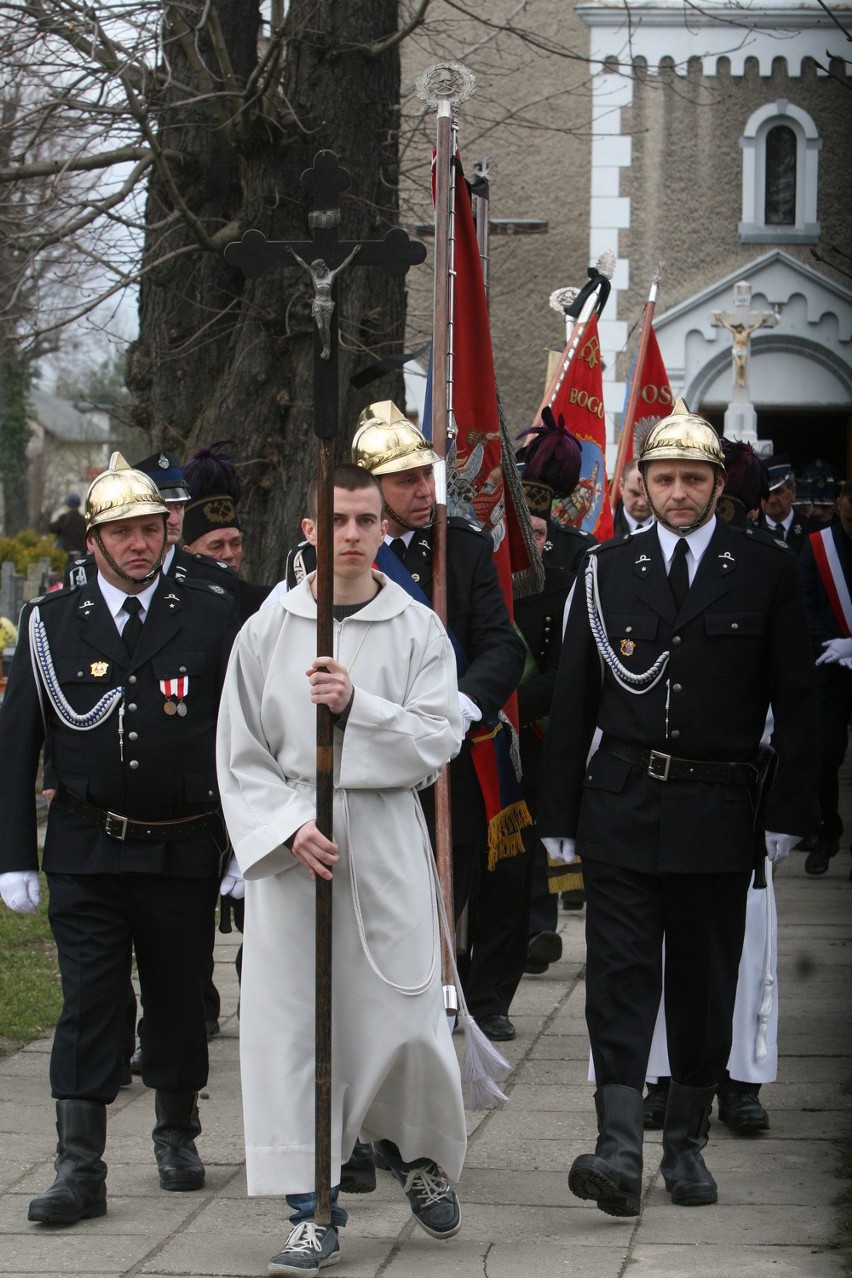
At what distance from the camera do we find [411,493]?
6113mm

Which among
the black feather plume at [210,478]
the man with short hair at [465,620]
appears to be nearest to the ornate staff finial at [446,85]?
the man with short hair at [465,620]

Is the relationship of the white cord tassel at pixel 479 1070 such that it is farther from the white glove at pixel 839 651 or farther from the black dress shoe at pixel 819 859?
the black dress shoe at pixel 819 859

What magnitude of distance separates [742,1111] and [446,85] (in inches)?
136

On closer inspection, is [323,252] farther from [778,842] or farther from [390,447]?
[778,842]

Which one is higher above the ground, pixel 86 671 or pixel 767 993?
pixel 86 671

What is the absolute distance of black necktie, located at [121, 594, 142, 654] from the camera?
5.42 metres

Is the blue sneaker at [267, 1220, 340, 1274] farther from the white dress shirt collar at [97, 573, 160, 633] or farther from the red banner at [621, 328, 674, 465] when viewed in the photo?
the red banner at [621, 328, 674, 465]

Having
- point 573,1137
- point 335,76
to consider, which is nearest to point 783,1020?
point 573,1137

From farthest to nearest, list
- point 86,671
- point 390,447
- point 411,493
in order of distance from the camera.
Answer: point 411,493, point 390,447, point 86,671

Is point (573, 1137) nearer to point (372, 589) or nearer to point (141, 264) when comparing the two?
point (372, 589)

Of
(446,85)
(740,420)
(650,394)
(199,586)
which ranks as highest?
(446,85)

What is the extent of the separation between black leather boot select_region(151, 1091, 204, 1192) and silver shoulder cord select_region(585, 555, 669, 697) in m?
1.60

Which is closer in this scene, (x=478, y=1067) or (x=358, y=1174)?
(x=358, y=1174)

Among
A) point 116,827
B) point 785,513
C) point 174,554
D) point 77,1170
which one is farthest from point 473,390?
point 785,513
